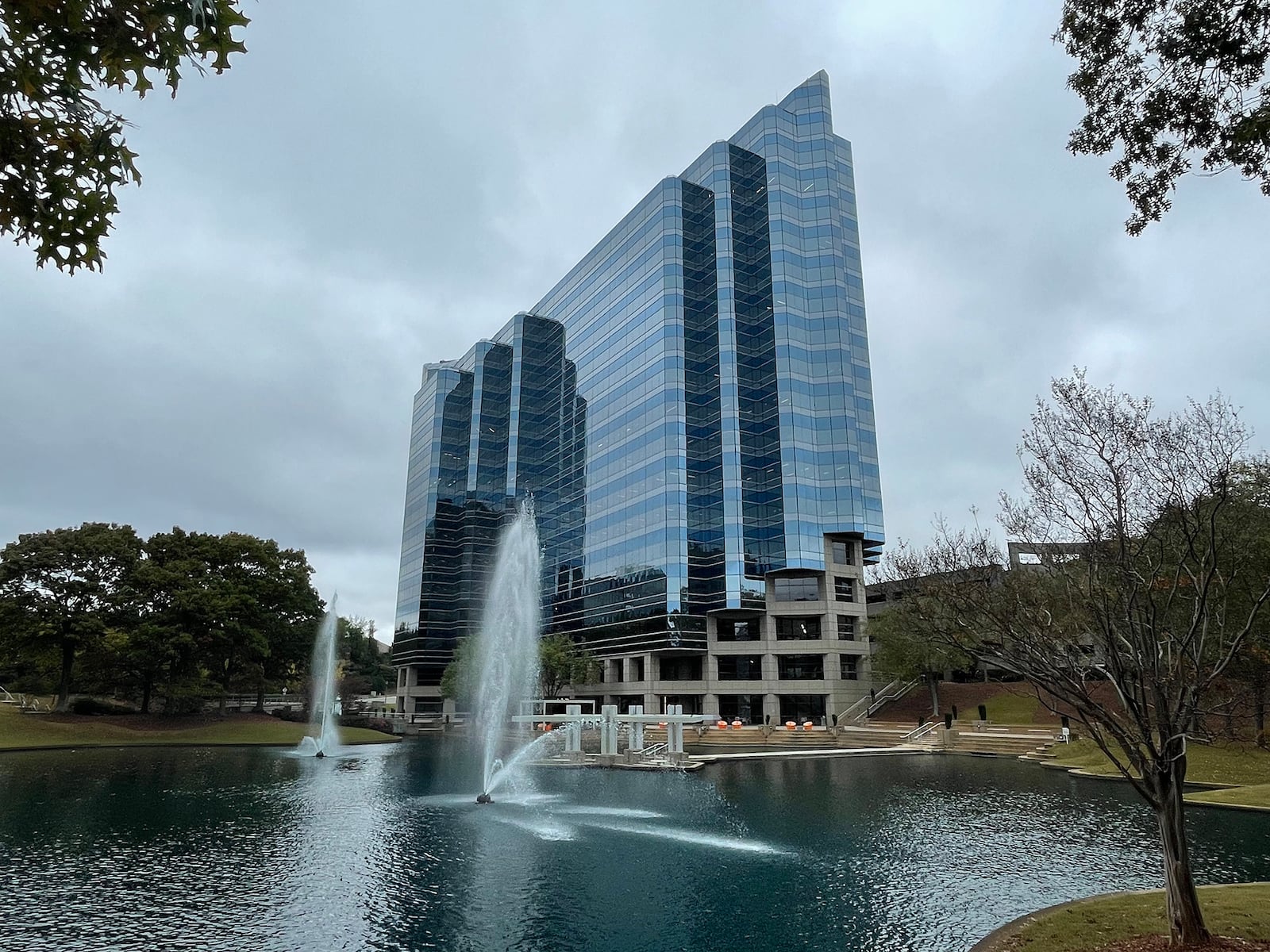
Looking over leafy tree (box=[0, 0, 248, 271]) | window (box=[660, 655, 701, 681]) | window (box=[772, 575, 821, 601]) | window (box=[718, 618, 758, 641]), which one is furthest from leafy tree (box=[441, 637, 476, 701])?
leafy tree (box=[0, 0, 248, 271])

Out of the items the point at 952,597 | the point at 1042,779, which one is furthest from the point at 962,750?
the point at 952,597

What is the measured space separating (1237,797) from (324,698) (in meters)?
64.9

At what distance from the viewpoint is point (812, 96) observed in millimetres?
97562

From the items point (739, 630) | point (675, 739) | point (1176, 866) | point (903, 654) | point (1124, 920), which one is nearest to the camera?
point (1176, 866)

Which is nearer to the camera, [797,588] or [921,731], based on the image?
[921,731]

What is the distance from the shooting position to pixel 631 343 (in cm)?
9788

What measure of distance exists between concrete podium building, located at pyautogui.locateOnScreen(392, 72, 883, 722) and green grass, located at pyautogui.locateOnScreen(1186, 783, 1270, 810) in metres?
48.6

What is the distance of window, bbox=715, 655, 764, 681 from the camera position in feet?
275

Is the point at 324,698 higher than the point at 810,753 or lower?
higher

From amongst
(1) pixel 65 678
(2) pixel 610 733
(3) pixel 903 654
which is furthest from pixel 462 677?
(3) pixel 903 654

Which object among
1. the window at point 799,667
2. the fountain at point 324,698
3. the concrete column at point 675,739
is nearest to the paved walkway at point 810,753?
the concrete column at point 675,739

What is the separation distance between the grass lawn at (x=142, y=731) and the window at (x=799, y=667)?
4072 centimetres

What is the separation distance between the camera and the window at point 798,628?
82.8 metres

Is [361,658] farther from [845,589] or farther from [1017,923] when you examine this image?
[1017,923]
